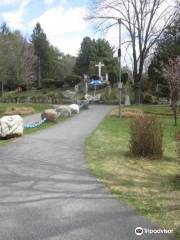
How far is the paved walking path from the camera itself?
562 centimetres

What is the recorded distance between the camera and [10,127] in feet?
57.4

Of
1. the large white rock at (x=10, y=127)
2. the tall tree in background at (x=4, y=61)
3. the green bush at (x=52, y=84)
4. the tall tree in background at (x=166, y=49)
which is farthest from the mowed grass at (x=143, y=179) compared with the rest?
the green bush at (x=52, y=84)

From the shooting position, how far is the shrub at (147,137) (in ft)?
39.5

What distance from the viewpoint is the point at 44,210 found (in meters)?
6.61

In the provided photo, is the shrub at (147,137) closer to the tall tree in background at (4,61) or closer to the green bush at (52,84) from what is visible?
the tall tree in background at (4,61)

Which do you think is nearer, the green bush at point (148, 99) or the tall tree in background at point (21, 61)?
the green bush at point (148, 99)

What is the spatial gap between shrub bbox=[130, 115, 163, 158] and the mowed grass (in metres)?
0.35

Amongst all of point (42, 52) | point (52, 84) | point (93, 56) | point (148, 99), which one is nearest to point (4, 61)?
point (52, 84)

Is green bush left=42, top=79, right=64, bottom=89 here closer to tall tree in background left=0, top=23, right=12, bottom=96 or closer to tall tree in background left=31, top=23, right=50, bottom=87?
tall tree in background left=0, top=23, right=12, bottom=96

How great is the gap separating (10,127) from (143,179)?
9174 mm

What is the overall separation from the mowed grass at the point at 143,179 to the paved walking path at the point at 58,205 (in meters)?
0.27

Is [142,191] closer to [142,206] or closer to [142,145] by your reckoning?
[142,206]

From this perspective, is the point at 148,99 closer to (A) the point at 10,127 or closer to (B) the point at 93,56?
(B) the point at 93,56

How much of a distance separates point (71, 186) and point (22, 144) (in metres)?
6.57
